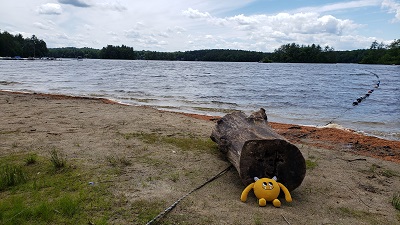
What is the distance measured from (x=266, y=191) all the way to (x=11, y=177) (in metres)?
3.88

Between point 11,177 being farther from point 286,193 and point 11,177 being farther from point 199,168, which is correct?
point 286,193

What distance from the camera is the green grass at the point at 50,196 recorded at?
3.87m

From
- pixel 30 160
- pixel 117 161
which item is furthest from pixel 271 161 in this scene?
pixel 30 160

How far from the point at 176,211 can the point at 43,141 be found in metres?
4.40

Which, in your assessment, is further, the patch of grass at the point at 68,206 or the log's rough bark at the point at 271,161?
the log's rough bark at the point at 271,161

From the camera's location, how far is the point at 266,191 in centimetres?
467

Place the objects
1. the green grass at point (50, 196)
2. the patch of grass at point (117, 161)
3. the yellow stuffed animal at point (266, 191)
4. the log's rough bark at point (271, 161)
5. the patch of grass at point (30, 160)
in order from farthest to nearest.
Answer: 1. the patch of grass at point (117, 161)
2. the patch of grass at point (30, 160)
3. the log's rough bark at point (271, 161)
4. the yellow stuffed animal at point (266, 191)
5. the green grass at point (50, 196)

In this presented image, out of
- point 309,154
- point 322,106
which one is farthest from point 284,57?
point 309,154

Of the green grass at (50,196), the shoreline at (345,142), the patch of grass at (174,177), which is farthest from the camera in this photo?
the shoreline at (345,142)

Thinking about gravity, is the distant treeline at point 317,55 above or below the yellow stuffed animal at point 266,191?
above

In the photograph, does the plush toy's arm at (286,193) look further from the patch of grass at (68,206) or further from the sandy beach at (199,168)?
the patch of grass at (68,206)

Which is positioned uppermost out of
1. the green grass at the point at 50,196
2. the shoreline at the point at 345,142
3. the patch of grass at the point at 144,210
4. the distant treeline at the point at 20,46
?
the distant treeline at the point at 20,46

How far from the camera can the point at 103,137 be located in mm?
7715

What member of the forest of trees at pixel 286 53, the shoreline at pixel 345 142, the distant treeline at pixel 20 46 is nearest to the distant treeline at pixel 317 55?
the forest of trees at pixel 286 53
